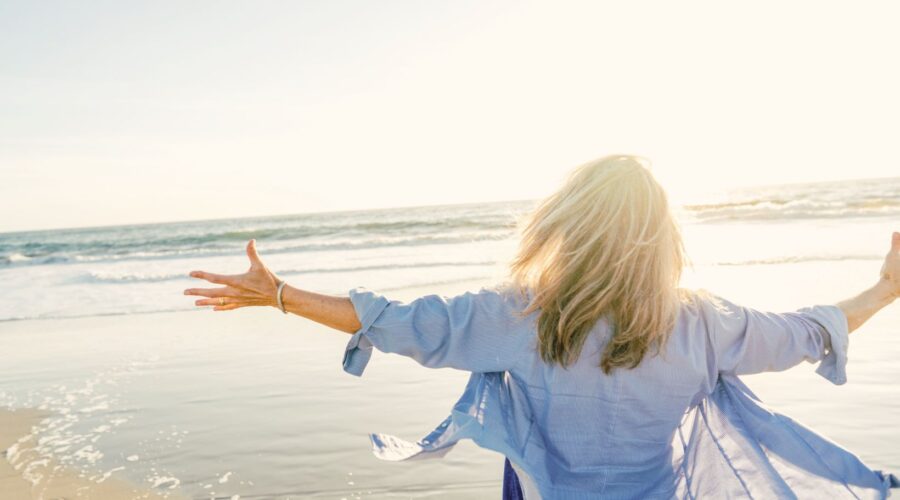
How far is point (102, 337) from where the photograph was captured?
8.67 metres

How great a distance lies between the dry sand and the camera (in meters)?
3.85

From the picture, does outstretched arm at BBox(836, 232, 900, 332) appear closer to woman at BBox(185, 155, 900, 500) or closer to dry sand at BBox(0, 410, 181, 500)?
woman at BBox(185, 155, 900, 500)

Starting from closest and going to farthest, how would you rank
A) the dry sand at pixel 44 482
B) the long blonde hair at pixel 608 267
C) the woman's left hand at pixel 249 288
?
the long blonde hair at pixel 608 267 < the woman's left hand at pixel 249 288 < the dry sand at pixel 44 482

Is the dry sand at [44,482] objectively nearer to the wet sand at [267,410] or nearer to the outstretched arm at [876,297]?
the wet sand at [267,410]

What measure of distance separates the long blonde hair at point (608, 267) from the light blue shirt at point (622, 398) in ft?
0.20

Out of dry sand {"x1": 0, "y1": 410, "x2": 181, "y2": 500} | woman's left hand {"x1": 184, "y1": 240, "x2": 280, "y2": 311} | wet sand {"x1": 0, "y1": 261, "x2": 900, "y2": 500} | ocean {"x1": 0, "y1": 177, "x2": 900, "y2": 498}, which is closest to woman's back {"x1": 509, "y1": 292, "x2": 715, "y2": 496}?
ocean {"x1": 0, "y1": 177, "x2": 900, "y2": 498}

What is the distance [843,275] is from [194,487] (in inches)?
361

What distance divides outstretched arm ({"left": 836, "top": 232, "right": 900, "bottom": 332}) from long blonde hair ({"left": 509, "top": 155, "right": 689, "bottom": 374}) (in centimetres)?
71

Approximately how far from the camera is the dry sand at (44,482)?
385 centimetres

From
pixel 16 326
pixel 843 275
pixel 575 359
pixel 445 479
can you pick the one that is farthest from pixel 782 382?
pixel 16 326

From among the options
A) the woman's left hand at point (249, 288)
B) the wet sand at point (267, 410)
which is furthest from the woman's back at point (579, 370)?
the wet sand at point (267, 410)

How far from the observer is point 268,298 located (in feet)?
7.48

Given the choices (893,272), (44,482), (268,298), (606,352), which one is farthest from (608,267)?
(44,482)

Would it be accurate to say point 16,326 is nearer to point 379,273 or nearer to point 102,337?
point 102,337
